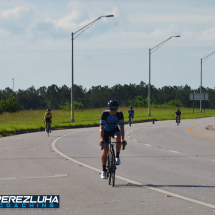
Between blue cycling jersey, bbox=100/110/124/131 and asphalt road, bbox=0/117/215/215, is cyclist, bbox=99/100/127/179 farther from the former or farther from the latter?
asphalt road, bbox=0/117/215/215

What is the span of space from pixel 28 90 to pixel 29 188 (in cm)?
17494

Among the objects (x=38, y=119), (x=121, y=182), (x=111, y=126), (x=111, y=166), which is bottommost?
(x=38, y=119)

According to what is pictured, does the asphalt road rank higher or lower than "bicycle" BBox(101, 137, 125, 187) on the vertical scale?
lower

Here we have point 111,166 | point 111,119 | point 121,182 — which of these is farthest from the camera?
point 121,182

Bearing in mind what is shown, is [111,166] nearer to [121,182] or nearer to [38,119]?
[121,182]

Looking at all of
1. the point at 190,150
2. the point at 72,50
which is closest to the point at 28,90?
the point at 72,50

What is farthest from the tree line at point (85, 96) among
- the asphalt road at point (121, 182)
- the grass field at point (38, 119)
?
Result: the asphalt road at point (121, 182)

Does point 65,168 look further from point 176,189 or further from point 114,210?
point 114,210

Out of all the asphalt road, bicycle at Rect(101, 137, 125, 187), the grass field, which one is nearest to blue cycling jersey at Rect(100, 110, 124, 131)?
bicycle at Rect(101, 137, 125, 187)

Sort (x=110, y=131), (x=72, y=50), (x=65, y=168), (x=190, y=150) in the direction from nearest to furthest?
(x=110, y=131) < (x=65, y=168) < (x=190, y=150) < (x=72, y=50)

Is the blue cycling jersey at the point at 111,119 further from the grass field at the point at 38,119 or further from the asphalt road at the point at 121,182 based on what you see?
the grass field at the point at 38,119

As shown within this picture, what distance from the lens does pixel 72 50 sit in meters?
39.2

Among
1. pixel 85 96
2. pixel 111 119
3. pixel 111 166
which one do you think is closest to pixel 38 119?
pixel 111 119

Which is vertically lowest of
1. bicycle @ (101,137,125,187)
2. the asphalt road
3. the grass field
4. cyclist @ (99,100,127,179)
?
the grass field
